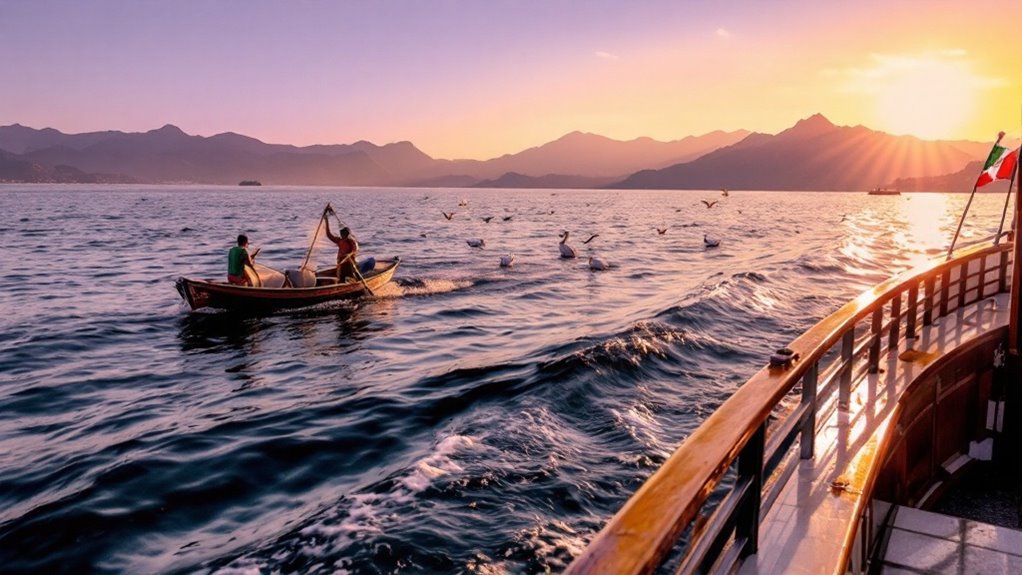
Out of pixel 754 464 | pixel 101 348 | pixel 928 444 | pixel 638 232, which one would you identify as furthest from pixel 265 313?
pixel 638 232

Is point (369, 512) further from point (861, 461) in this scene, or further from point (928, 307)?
point (928, 307)

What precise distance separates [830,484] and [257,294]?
1762 cm

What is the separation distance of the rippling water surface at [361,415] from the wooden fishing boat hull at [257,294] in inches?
19.0

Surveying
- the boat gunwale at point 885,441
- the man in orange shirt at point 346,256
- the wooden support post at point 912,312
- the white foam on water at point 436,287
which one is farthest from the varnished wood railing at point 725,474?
the white foam on water at point 436,287

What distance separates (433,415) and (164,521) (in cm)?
427

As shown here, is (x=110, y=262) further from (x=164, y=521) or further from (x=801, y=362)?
(x=801, y=362)

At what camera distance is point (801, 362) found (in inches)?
122

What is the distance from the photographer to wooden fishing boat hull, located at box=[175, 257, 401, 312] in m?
18.0

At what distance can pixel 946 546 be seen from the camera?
484cm

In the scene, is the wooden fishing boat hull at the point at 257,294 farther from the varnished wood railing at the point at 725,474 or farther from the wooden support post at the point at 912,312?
the varnished wood railing at the point at 725,474

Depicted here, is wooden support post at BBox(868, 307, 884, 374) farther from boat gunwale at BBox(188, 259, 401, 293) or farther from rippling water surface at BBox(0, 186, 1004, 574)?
boat gunwale at BBox(188, 259, 401, 293)

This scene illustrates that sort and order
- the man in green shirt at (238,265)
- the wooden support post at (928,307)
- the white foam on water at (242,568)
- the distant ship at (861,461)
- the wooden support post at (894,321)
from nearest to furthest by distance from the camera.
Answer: the distant ship at (861,461) < the wooden support post at (894,321) < the white foam on water at (242,568) < the wooden support post at (928,307) < the man in green shirt at (238,265)

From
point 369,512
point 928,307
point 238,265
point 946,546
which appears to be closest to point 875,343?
point 946,546

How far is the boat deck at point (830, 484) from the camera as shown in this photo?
3192 mm
